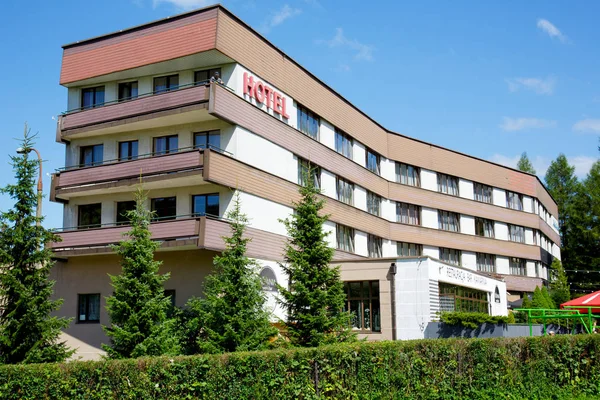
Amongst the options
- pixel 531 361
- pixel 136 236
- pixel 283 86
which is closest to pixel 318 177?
pixel 283 86

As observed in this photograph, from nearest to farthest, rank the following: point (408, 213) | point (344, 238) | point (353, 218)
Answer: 1. point (344, 238)
2. point (353, 218)
3. point (408, 213)

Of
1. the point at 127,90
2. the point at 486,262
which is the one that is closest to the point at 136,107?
the point at 127,90

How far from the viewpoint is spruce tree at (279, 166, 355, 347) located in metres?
23.2

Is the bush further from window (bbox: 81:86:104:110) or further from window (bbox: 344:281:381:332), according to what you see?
window (bbox: 81:86:104:110)

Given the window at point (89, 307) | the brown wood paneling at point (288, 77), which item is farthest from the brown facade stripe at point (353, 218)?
the window at point (89, 307)

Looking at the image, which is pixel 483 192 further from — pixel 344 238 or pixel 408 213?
pixel 344 238

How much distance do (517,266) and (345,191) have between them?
78.7ft

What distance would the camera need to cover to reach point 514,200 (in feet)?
187

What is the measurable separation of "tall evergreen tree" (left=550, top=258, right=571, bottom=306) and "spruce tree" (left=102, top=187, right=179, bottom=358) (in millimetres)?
40605

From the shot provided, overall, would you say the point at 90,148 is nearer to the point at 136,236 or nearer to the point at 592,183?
the point at 136,236

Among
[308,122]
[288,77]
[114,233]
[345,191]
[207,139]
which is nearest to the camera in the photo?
[114,233]

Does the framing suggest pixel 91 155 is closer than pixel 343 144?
Yes

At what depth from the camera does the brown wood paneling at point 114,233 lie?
26.6m

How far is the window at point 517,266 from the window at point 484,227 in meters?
3.30
